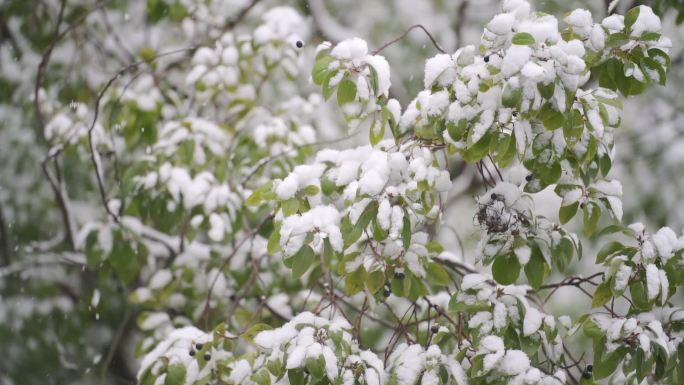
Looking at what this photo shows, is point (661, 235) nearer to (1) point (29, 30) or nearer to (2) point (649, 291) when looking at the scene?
(2) point (649, 291)

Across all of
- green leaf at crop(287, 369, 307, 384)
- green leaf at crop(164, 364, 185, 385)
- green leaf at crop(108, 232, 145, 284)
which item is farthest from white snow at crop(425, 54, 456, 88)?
green leaf at crop(108, 232, 145, 284)

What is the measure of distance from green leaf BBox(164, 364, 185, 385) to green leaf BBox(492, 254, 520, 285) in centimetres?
80

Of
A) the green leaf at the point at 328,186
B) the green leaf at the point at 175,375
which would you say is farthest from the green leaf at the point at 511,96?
the green leaf at the point at 175,375

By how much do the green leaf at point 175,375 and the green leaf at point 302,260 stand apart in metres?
0.45

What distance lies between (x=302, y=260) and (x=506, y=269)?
1.43 feet

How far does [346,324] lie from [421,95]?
1.81ft

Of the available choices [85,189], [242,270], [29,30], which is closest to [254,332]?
[242,270]

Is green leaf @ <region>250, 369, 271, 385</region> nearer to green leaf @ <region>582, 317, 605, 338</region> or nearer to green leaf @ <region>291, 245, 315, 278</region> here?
green leaf @ <region>291, 245, 315, 278</region>

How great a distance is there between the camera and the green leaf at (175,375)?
1874 mm

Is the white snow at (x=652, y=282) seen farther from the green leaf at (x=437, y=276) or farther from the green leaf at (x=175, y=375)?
the green leaf at (x=175, y=375)

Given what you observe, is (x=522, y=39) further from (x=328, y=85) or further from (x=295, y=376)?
(x=295, y=376)

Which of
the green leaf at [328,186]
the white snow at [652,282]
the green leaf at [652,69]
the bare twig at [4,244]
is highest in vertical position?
the green leaf at [652,69]

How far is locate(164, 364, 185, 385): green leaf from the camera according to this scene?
187 centimetres

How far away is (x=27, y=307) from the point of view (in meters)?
3.76
